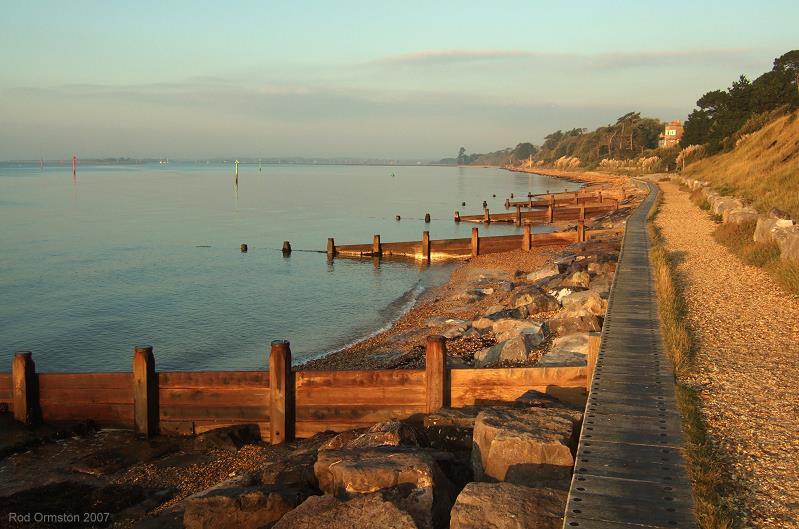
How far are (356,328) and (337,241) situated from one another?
22331 mm

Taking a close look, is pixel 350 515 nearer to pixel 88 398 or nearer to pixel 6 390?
pixel 88 398

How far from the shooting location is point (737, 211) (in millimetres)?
21859

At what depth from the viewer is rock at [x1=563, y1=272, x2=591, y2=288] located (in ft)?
56.0

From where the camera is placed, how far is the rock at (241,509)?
6.47m

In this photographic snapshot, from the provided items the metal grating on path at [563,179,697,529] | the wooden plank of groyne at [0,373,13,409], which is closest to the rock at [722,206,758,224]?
the metal grating on path at [563,179,697,529]

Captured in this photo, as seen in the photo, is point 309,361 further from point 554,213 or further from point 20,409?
point 554,213

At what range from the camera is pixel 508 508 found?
4.87 metres

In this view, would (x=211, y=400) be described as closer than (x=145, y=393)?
No

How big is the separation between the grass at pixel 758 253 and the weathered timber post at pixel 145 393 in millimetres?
11026

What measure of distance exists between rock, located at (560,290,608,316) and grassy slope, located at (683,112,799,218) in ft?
28.6

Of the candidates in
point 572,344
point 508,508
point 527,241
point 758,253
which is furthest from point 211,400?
point 527,241

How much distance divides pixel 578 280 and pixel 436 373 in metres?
9.13

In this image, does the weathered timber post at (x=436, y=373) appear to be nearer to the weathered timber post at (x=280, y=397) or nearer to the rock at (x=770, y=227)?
the weathered timber post at (x=280, y=397)

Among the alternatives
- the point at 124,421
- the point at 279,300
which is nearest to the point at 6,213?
the point at 279,300
